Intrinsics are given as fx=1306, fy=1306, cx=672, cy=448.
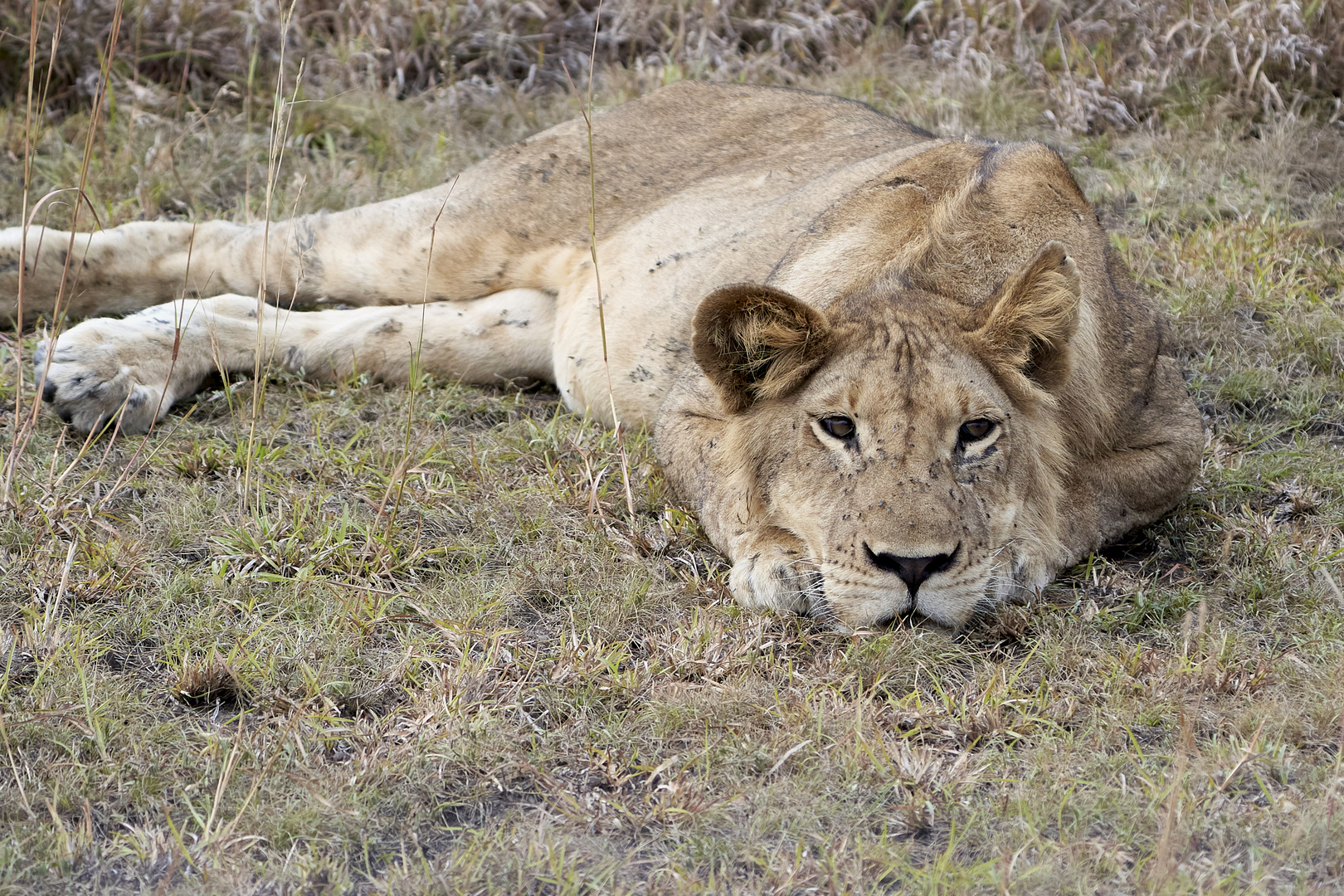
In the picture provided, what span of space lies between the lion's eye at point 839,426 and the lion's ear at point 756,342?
0.52 feet

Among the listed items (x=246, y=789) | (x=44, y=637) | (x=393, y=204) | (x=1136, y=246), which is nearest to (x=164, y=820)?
(x=246, y=789)

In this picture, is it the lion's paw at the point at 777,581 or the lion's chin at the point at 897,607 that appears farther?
the lion's paw at the point at 777,581

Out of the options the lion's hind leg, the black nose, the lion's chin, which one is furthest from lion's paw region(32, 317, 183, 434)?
the black nose

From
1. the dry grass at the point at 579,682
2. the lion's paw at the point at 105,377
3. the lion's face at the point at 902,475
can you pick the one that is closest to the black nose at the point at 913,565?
the lion's face at the point at 902,475

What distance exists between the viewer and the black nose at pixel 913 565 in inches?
120

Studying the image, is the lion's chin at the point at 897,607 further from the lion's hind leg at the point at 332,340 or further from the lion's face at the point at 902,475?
the lion's hind leg at the point at 332,340

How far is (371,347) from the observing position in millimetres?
4961

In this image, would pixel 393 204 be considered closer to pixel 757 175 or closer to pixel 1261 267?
pixel 757 175

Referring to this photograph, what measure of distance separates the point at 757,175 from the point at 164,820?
3249mm

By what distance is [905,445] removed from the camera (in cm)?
318

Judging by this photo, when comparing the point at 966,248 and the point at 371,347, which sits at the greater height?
the point at 966,248

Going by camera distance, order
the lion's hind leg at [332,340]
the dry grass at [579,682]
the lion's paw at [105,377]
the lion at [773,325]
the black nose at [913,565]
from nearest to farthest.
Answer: the dry grass at [579,682] < the black nose at [913,565] < the lion at [773,325] < the lion's paw at [105,377] < the lion's hind leg at [332,340]

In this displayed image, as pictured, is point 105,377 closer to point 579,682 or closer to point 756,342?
point 579,682

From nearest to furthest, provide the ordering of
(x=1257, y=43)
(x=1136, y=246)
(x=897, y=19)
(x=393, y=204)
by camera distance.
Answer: (x=393, y=204) < (x=1136, y=246) < (x=1257, y=43) < (x=897, y=19)
